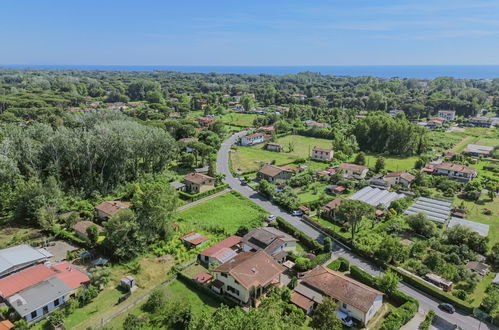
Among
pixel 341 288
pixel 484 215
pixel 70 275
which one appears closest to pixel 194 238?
pixel 70 275

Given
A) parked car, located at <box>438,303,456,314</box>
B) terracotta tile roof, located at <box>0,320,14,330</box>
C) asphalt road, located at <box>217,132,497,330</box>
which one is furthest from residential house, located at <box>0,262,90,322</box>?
parked car, located at <box>438,303,456,314</box>

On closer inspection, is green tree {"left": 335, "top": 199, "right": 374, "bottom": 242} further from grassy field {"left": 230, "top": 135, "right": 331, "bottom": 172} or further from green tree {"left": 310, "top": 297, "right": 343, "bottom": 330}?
grassy field {"left": 230, "top": 135, "right": 331, "bottom": 172}

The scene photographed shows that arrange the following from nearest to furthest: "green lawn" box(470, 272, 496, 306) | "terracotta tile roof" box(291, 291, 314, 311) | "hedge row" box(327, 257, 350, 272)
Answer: "terracotta tile roof" box(291, 291, 314, 311) → "green lawn" box(470, 272, 496, 306) → "hedge row" box(327, 257, 350, 272)

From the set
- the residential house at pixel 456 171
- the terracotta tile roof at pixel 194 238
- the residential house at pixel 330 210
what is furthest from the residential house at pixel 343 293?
the residential house at pixel 456 171

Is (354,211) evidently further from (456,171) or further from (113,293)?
(456,171)

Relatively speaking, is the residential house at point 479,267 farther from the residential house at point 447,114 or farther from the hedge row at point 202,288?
the residential house at point 447,114
